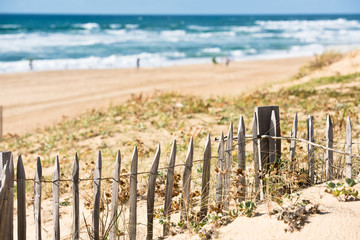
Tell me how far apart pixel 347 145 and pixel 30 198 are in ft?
13.5

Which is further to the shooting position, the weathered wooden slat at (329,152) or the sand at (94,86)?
the sand at (94,86)

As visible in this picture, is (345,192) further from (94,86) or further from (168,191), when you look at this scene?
(94,86)

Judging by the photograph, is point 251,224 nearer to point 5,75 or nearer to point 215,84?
point 215,84

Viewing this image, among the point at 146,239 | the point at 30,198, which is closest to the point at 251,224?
the point at 146,239

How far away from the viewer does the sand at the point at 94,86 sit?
14.3m

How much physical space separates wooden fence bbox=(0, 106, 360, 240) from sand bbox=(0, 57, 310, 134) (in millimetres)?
8747

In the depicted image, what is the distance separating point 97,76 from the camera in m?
22.4

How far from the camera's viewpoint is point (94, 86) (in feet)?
63.2

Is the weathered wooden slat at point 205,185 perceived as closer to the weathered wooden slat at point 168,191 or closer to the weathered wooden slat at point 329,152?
the weathered wooden slat at point 168,191

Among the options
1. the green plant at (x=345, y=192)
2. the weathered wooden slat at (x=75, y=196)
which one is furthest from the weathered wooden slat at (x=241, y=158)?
→ the weathered wooden slat at (x=75, y=196)

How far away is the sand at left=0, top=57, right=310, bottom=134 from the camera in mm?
14336

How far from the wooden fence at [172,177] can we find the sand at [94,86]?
28.7 ft

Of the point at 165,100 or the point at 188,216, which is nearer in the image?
the point at 188,216

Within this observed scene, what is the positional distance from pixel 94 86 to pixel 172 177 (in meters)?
16.2
